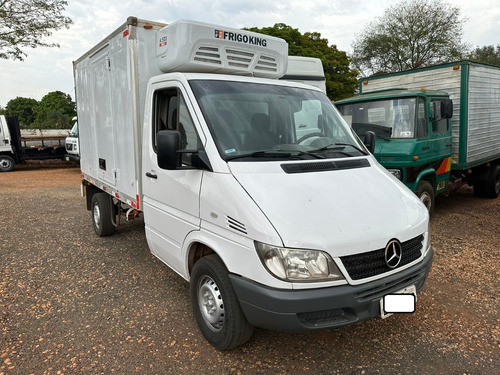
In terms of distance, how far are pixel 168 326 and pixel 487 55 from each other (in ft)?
125

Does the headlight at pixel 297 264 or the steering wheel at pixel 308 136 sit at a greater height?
the steering wheel at pixel 308 136

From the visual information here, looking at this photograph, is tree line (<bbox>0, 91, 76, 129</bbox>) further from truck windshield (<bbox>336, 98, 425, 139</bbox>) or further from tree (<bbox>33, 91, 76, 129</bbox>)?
truck windshield (<bbox>336, 98, 425, 139</bbox>)

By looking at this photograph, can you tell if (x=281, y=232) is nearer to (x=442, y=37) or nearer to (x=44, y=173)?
(x=44, y=173)

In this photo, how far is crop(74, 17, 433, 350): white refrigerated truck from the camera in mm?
2594

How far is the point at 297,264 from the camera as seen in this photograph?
8.38 feet

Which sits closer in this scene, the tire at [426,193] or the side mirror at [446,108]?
the tire at [426,193]

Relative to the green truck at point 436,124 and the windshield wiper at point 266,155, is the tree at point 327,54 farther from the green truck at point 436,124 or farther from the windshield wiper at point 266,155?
the windshield wiper at point 266,155

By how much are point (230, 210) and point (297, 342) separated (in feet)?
4.53

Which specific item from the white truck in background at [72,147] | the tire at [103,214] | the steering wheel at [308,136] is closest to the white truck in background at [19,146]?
the white truck in background at [72,147]

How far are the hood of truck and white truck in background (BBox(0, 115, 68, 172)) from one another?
55.5ft

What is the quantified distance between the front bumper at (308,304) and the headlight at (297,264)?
0.09 meters

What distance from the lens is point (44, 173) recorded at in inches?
663

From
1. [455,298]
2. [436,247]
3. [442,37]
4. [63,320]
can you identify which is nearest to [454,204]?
[436,247]

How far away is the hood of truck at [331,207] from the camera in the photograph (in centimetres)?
260
